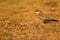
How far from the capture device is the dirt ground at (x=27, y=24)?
28.1 ft

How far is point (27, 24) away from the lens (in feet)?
33.5

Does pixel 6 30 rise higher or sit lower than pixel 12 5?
higher

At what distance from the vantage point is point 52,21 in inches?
413

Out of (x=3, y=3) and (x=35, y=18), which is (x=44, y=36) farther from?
(x=3, y=3)

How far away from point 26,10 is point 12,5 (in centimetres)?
199

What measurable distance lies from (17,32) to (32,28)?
772 mm

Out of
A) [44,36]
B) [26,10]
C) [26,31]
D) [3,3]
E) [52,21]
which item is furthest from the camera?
[3,3]

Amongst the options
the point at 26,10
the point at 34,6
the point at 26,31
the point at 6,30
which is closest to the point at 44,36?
the point at 26,31

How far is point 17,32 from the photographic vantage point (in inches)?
355

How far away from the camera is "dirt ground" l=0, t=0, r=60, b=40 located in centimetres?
858

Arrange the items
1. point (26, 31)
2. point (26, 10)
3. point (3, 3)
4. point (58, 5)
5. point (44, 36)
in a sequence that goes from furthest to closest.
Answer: point (3, 3) → point (58, 5) → point (26, 10) → point (26, 31) → point (44, 36)

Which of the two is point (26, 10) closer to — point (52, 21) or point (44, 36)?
point (52, 21)

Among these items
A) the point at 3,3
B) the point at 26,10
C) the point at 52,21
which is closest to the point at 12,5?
the point at 3,3

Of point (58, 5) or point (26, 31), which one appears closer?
point (26, 31)
